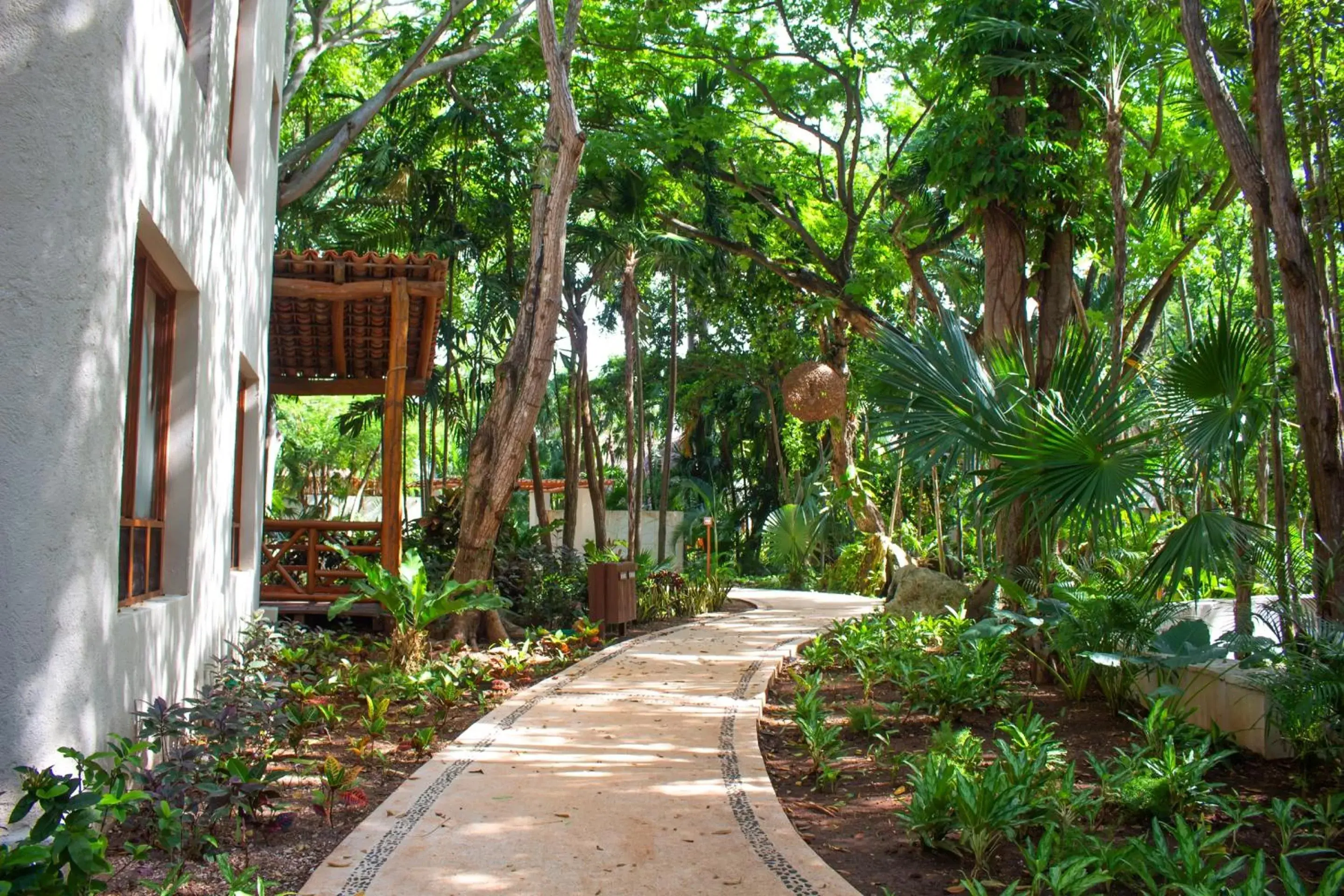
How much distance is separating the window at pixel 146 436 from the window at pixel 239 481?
2921mm

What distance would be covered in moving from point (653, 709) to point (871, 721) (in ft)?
5.15

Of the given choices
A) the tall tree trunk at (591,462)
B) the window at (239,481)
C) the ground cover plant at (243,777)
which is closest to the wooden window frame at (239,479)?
the window at (239,481)

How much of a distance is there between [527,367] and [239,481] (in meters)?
2.77

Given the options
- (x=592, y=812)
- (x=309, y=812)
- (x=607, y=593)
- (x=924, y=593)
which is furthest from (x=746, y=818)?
(x=924, y=593)

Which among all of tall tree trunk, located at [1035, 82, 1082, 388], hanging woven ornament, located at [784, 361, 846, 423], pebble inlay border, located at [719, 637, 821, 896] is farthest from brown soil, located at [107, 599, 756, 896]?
hanging woven ornament, located at [784, 361, 846, 423]

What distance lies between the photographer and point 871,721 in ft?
22.2

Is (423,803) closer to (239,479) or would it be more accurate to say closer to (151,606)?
(151,606)

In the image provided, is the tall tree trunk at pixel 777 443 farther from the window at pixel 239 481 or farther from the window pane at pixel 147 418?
the window pane at pixel 147 418

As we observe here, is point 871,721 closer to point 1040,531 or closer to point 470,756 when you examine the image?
point 1040,531

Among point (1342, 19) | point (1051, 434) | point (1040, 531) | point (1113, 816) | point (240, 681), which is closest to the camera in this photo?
point (1113, 816)

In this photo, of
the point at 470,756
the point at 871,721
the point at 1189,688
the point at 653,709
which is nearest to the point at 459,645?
the point at 653,709

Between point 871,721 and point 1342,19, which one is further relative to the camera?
point 871,721

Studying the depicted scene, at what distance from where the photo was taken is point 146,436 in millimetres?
5715

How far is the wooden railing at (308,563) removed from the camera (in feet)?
37.9
